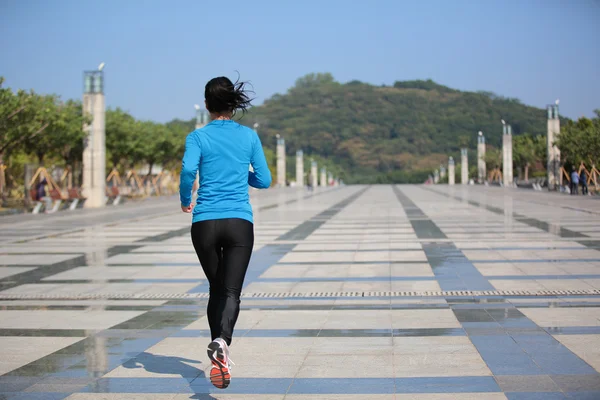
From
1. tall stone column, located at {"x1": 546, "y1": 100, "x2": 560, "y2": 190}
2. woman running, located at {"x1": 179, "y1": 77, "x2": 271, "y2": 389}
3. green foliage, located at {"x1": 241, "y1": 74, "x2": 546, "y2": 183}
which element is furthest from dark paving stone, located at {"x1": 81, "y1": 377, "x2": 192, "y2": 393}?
green foliage, located at {"x1": 241, "y1": 74, "x2": 546, "y2": 183}

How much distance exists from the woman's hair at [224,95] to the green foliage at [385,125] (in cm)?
12860

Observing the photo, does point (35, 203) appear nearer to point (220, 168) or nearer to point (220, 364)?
point (220, 168)

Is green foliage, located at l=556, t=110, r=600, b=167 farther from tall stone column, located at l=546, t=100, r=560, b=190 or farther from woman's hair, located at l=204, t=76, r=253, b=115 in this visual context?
woman's hair, located at l=204, t=76, r=253, b=115

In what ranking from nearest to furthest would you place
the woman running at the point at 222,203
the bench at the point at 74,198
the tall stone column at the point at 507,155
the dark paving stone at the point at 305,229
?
the woman running at the point at 222,203 → the dark paving stone at the point at 305,229 → the bench at the point at 74,198 → the tall stone column at the point at 507,155

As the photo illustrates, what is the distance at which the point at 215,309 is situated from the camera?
4.92m

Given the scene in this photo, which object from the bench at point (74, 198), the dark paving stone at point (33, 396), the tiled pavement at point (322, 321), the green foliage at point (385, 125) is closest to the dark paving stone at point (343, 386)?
the tiled pavement at point (322, 321)

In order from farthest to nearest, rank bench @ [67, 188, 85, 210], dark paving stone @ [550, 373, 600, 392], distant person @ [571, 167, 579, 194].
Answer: distant person @ [571, 167, 579, 194] < bench @ [67, 188, 85, 210] < dark paving stone @ [550, 373, 600, 392]

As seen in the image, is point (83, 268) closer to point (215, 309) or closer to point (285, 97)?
point (215, 309)

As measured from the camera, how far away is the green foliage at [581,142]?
4109cm

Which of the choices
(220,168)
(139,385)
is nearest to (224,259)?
(220,168)

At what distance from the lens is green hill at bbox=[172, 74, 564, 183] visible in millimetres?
147000

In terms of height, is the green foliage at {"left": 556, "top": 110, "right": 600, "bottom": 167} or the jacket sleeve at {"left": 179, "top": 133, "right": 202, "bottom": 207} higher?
the green foliage at {"left": 556, "top": 110, "right": 600, "bottom": 167}

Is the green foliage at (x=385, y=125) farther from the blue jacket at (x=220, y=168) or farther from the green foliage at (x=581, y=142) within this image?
the blue jacket at (x=220, y=168)

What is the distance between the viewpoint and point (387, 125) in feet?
548
